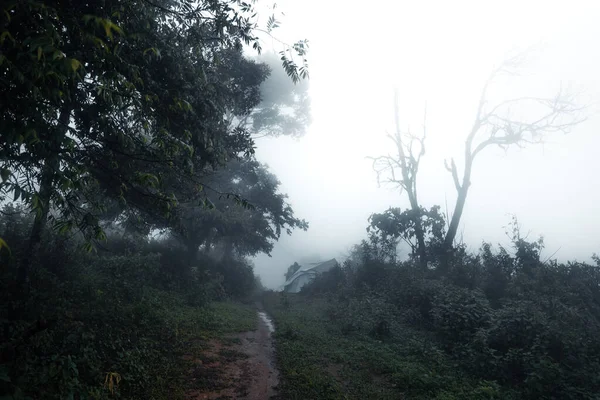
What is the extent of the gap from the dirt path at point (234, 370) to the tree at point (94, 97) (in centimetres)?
365

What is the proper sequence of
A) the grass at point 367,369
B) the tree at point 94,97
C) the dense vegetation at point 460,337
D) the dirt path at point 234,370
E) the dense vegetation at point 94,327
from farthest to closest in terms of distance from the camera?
the dense vegetation at point 460,337, the grass at point 367,369, the dirt path at point 234,370, the dense vegetation at point 94,327, the tree at point 94,97

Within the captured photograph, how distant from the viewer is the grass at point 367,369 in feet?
22.9

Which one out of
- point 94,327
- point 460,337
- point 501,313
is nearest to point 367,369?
point 460,337

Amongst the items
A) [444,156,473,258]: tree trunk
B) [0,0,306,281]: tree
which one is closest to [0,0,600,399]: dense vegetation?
[0,0,306,281]: tree

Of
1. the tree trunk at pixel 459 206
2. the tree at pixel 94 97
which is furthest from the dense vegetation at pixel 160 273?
the tree trunk at pixel 459 206

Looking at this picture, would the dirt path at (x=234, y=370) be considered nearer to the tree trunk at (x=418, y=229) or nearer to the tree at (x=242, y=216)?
the tree at (x=242, y=216)

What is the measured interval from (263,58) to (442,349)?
21.8 m

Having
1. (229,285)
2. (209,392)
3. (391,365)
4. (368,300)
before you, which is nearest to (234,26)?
(209,392)

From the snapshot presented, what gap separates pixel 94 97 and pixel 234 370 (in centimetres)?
633

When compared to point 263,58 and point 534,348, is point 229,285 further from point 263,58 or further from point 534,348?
point 534,348

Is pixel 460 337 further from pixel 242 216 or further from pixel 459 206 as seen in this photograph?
pixel 242 216

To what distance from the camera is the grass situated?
698 centimetres

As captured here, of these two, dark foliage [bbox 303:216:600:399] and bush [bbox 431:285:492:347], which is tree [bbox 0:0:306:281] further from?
bush [bbox 431:285:492:347]

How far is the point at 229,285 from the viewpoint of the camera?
2381cm
